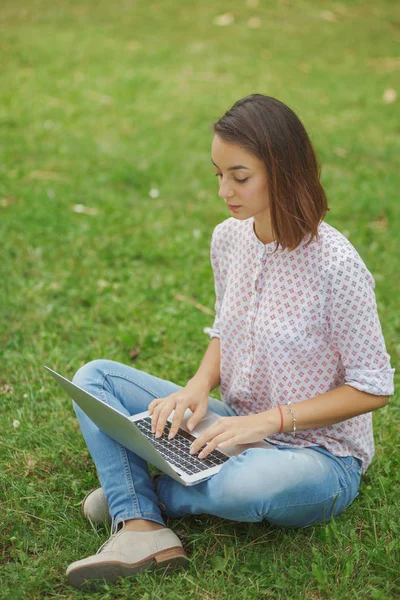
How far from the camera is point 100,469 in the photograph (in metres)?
2.41

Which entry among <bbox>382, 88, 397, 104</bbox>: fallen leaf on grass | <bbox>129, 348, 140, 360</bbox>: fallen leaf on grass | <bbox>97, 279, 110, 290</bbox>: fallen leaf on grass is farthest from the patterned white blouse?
<bbox>382, 88, 397, 104</bbox>: fallen leaf on grass

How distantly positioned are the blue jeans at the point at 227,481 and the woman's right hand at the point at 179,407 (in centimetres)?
13

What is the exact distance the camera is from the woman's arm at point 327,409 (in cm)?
224

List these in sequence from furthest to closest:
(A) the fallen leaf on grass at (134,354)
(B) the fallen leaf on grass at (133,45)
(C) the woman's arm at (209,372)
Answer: (B) the fallen leaf on grass at (133,45), (A) the fallen leaf on grass at (134,354), (C) the woman's arm at (209,372)

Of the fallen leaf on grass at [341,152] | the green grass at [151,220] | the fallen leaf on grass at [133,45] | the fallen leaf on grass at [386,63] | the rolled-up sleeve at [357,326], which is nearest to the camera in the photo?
the rolled-up sleeve at [357,326]

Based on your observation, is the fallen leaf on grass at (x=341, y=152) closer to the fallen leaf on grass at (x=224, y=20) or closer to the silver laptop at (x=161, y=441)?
the silver laptop at (x=161, y=441)

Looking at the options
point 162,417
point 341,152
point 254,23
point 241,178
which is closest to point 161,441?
point 162,417

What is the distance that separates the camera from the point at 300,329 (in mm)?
2307

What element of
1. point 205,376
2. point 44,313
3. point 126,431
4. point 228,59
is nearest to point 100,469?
point 126,431

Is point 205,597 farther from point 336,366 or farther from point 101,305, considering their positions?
point 101,305

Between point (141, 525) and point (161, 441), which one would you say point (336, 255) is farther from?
point (141, 525)

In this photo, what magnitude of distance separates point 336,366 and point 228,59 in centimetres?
692

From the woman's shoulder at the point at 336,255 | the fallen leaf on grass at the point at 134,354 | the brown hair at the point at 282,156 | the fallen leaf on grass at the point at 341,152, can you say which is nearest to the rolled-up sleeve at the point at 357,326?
the woman's shoulder at the point at 336,255

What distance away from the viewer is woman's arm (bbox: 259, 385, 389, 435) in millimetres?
2238
